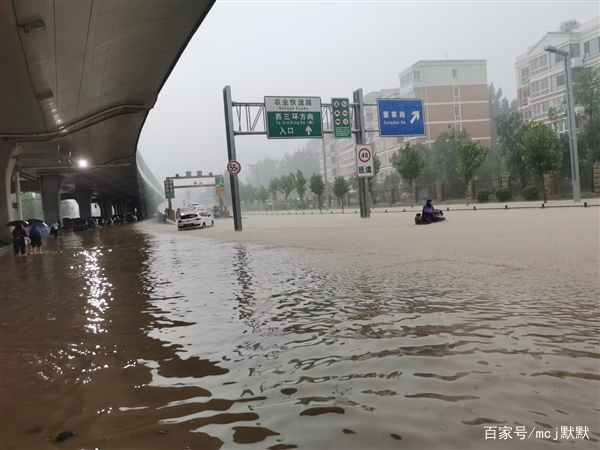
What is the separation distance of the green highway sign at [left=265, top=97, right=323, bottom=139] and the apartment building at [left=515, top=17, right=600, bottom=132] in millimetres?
31024

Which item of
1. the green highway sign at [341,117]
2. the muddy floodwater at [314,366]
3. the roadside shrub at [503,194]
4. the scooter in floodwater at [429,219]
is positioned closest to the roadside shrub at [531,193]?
the roadside shrub at [503,194]

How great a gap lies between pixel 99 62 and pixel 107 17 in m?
3.37

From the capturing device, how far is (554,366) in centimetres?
333

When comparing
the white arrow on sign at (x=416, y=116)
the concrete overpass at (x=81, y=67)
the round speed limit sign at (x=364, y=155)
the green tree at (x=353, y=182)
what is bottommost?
the round speed limit sign at (x=364, y=155)

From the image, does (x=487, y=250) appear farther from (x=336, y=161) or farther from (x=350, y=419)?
(x=336, y=161)

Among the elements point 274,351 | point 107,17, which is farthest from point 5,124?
point 274,351

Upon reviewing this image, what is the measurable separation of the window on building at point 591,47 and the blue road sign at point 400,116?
111ft

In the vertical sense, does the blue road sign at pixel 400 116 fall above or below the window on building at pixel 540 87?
below

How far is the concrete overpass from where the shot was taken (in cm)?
936

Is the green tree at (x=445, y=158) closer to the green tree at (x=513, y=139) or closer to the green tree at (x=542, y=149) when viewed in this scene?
the green tree at (x=513, y=139)

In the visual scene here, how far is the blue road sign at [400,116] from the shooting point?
2656 centimetres

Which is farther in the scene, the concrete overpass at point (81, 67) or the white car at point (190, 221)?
the white car at point (190, 221)

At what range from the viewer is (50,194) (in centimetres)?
4341

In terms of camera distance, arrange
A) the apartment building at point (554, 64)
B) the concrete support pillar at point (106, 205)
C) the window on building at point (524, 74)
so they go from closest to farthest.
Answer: the apartment building at point (554, 64)
the window on building at point (524, 74)
the concrete support pillar at point (106, 205)
